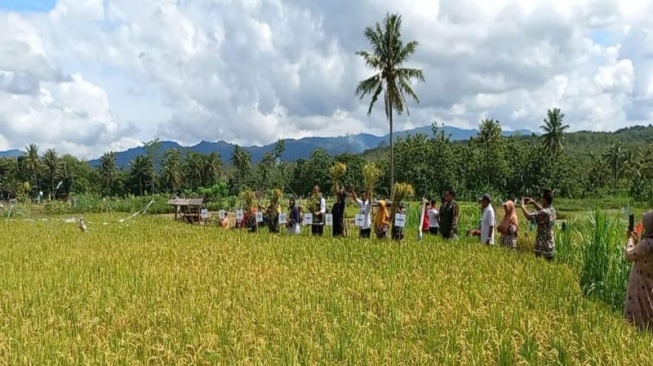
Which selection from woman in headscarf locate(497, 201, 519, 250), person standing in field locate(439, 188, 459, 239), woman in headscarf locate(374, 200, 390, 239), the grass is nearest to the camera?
the grass

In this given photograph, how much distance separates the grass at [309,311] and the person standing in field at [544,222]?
0.29 m

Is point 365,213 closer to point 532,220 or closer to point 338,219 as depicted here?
point 338,219

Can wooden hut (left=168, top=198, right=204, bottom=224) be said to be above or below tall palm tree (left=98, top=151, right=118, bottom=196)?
below

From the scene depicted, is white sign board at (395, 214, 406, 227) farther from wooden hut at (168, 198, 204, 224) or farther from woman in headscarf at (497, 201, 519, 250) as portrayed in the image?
wooden hut at (168, 198, 204, 224)

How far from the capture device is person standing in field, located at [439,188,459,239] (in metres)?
12.6

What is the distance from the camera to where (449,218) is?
42.2 ft

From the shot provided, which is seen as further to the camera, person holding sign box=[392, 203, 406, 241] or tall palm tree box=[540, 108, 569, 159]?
tall palm tree box=[540, 108, 569, 159]

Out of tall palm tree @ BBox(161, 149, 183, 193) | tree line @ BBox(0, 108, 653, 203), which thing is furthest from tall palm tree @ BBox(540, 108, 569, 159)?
tall palm tree @ BBox(161, 149, 183, 193)

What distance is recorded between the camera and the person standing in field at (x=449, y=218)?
41.2 ft

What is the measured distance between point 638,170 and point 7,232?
7398 cm

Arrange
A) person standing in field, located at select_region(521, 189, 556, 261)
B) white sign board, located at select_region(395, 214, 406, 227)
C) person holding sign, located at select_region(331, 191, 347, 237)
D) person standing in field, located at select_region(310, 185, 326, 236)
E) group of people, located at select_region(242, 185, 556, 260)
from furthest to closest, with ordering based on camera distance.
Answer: person standing in field, located at select_region(310, 185, 326, 236) < person holding sign, located at select_region(331, 191, 347, 237) < white sign board, located at select_region(395, 214, 406, 227) < group of people, located at select_region(242, 185, 556, 260) < person standing in field, located at select_region(521, 189, 556, 261)

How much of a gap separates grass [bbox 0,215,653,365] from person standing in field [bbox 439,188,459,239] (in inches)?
83.2

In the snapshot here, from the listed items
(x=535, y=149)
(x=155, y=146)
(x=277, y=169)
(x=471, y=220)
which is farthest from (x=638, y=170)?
(x=471, y=220)

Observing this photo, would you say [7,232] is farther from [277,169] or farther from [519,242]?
[277,169]
